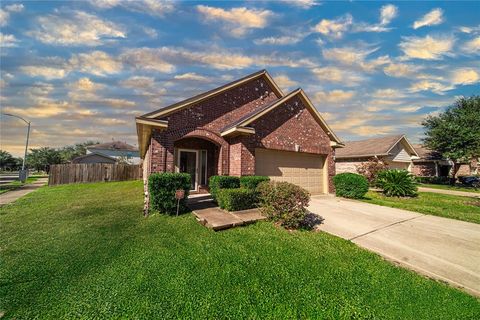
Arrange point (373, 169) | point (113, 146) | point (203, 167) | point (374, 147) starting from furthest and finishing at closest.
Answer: point (113, 146)
point (374, 147)
point (373, 169)
point (203, 167)

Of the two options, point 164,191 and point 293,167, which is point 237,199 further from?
point 293,167

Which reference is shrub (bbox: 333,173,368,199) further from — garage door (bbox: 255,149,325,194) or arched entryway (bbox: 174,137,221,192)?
arched entryway (bbox: 174,137,221,192)

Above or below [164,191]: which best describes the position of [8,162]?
above

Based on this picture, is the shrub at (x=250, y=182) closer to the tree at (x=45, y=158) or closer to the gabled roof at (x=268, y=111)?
the gabled roof at (x=268, y=111)

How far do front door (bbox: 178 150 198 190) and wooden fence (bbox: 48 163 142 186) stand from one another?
1430cm

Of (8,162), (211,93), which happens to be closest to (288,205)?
A: (211,93)

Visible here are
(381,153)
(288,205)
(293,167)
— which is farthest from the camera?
(381,153)

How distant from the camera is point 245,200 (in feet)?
26.1

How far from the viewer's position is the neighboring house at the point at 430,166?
90.1 ft

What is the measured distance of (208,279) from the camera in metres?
3.55

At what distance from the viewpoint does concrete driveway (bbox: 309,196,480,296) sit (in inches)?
165

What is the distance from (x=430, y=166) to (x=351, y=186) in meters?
26.2

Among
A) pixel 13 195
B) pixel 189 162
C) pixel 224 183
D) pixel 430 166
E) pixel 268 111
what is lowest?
pixel 13 195

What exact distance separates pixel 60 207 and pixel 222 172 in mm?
7424
